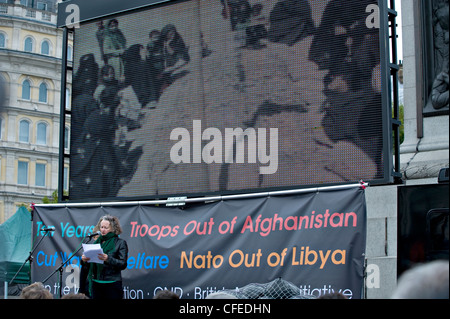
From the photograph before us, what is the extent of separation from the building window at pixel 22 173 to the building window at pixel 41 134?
1884 mm

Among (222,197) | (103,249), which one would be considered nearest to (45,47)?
(222,197)

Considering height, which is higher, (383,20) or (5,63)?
(5,63)

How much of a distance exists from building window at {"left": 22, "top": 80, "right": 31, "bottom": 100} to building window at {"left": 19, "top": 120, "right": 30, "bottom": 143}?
5.35 feet

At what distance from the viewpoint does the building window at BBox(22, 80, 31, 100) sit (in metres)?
51.4

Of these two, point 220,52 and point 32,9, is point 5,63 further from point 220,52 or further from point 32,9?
point 220,52

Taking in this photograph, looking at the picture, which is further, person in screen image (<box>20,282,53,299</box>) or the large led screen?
the large led screen

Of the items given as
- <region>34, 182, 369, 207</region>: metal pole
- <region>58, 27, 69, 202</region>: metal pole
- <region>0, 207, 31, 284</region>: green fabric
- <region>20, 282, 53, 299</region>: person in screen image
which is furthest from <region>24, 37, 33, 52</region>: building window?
<region>20, 282, 53, 299</region>: person in screen image

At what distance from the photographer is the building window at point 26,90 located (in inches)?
2025

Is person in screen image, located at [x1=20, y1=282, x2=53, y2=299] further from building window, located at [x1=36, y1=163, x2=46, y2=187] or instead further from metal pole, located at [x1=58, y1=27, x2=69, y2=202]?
building window, located at [x1=36, y1=163, x2=46, y2=187]

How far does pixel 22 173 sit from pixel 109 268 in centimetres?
4438

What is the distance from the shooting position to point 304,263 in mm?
9242

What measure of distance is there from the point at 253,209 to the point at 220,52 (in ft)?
8.09

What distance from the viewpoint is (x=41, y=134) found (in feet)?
174
